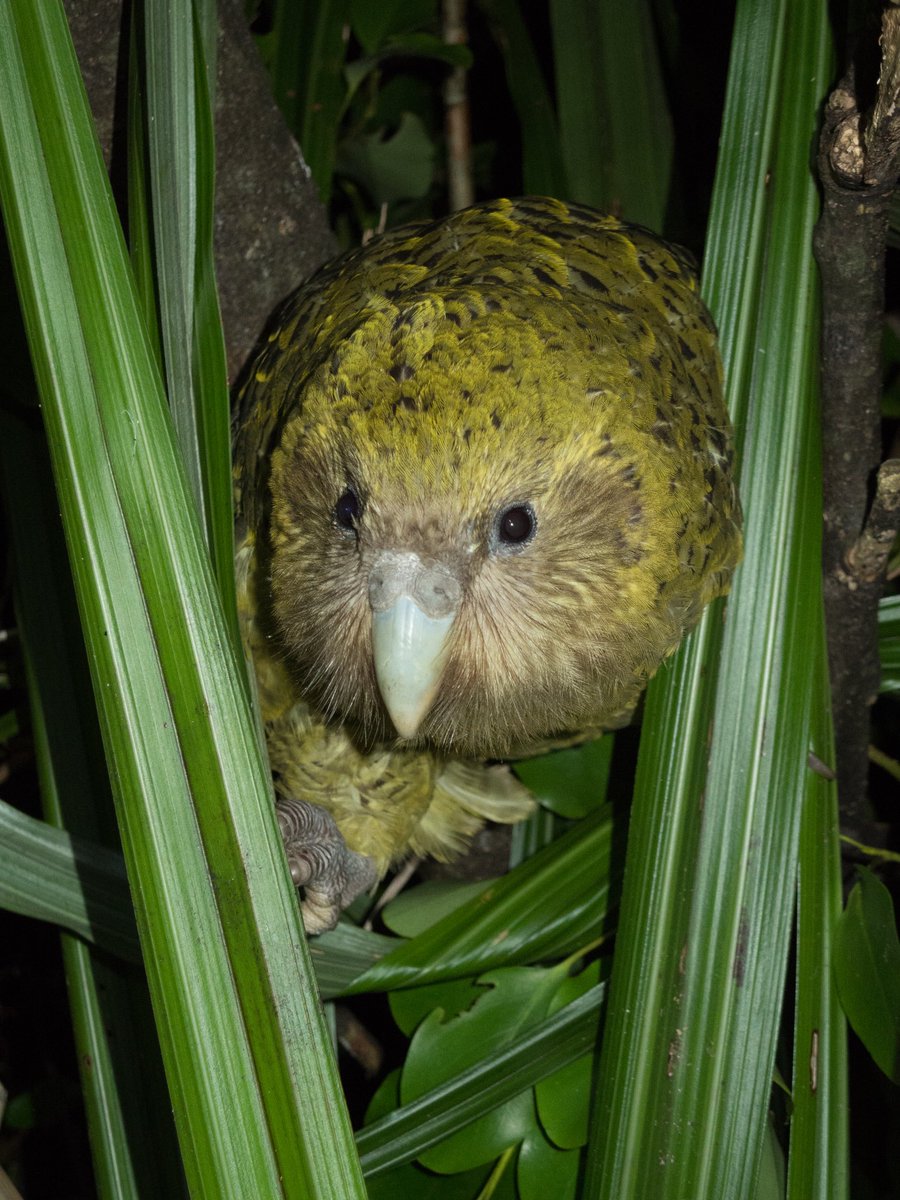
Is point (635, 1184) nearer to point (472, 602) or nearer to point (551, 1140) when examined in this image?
point (551, 1140)

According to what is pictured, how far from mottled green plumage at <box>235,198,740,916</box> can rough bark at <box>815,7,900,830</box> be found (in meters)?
0.13

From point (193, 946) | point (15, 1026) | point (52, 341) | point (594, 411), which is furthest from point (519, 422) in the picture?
point (15, 1026)

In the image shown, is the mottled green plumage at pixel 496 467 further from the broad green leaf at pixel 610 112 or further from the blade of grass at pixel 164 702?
the broad green leaf at pixel 610 112

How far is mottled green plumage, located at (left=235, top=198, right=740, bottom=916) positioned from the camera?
84 cm

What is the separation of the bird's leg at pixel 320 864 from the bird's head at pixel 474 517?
1.01ft

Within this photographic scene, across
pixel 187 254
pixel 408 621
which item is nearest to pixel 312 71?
pixel 187 254

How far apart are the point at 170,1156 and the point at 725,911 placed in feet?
1.91

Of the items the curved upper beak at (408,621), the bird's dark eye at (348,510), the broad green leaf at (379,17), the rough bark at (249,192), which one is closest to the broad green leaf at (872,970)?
the curved upper beak at (408,621)

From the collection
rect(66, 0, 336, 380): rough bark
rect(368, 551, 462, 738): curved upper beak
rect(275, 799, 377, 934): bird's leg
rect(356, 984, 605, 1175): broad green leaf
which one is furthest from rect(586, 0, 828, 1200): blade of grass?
rect(66, 0, 336, 380): rough bark

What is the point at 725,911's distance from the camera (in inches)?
37.4

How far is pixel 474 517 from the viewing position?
0.84 metres

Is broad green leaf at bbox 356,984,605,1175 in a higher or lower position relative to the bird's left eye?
lower

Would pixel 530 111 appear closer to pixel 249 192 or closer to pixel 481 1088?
pixel 249 192

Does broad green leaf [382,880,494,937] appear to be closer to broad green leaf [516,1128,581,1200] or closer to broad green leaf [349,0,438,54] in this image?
broad green leaf [516,1128,581,1200]
